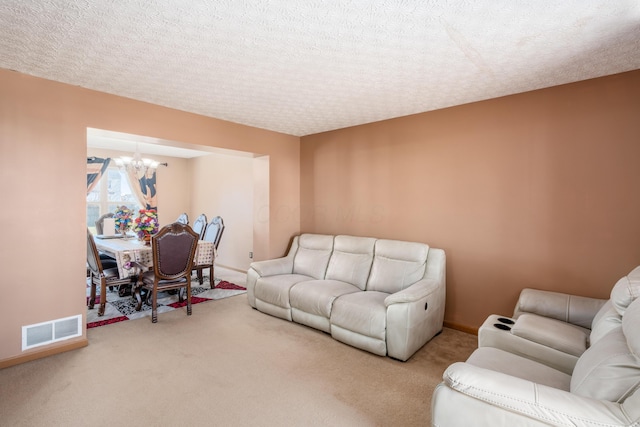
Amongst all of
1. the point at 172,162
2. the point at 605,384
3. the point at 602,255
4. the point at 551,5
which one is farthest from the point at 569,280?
the point at 172,162

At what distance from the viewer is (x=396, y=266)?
343cm

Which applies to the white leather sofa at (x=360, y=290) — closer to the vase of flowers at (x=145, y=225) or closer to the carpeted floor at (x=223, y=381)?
the carpeted floor at (x=223, y=381)

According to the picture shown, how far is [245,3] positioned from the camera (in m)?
1.66

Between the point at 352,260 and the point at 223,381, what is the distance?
1.98 m

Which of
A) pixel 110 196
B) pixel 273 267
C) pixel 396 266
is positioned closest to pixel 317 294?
pixel 396 266

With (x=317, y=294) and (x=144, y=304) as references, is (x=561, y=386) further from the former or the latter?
(x=144, y=304)

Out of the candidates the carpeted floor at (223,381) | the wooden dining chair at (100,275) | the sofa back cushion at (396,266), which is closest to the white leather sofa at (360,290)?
the sofa back cushion at (396,266)

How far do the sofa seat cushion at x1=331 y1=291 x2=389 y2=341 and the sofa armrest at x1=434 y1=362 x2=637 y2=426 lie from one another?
137cm

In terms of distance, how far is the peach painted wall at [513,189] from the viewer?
8.46 feet

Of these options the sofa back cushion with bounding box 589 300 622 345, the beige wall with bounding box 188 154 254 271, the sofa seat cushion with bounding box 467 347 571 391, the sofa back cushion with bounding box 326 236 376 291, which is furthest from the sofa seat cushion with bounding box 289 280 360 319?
the beige wall with bounding box 188 154 254 271

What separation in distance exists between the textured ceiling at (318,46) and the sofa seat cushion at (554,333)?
1919mm

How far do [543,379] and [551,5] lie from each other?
2009 mm

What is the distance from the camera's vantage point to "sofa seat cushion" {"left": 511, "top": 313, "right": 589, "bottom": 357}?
192 cm

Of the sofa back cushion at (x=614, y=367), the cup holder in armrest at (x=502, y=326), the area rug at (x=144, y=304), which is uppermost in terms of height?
the sofa back cushion at (x=614, y=367)
